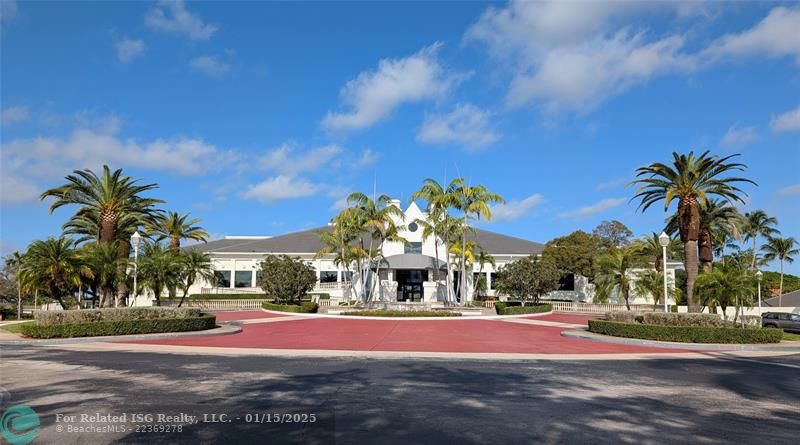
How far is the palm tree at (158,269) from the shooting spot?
3212 cm

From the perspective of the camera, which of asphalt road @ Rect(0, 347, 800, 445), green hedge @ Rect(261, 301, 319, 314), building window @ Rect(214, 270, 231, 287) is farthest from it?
building window @ Rect(214, 270, 231, 287)

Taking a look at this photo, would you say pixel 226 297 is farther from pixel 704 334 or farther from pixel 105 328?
pixel 704 334

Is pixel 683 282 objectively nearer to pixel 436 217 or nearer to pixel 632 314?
pixel 436 217

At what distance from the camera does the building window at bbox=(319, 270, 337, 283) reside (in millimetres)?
60406

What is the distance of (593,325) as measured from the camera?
25328mm

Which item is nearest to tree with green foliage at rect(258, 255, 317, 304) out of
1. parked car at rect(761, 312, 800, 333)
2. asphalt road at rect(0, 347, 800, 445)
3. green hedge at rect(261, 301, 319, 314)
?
green hedge at rect(261, 301, 319, 314)

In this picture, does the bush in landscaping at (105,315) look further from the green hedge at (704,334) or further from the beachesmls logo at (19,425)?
the green hedge at (704,334)

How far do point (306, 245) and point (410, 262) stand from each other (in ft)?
49.7

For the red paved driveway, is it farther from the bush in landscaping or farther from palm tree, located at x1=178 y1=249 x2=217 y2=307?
palm tree, located at x1=178 y1=249 x2=217 y2=307

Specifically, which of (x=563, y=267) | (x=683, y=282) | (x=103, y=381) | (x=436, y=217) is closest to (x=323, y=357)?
(x=103, y=381)

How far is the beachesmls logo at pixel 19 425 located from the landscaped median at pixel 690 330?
21.6 metres

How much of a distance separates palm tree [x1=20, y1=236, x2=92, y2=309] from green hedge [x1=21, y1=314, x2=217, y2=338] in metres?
4.83

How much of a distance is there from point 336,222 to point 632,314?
94.5 ft

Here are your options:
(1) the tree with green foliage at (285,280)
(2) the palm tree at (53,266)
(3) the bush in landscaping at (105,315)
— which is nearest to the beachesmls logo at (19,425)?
(3) the bush in landscaping at (105,315)
